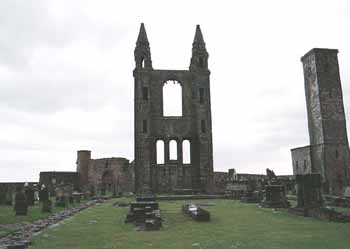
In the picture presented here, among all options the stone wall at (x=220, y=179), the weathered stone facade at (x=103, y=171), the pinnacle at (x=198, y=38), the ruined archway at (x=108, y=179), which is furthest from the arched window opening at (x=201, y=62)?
the ruined archway at (x=108, y=179)

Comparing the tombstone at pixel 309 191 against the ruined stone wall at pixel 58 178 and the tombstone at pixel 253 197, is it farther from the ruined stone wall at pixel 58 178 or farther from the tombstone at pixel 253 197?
the ruined stone wall at pixel 58 178

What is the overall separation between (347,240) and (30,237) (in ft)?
21.9

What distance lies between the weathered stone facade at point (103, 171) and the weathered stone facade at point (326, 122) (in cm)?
1777

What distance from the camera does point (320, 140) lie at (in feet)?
108

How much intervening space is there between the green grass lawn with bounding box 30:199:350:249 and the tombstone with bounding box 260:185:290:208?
485 centimetres

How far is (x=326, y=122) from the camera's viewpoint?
1288 inches

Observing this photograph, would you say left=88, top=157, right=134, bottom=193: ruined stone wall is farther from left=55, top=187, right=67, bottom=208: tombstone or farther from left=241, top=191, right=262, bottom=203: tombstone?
left=241, top=191, right=262, bottom=203: tombstone

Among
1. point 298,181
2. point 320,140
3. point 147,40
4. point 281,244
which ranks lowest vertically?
point 281,244

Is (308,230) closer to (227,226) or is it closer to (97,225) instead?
(227,226)

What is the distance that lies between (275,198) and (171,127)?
1782cm

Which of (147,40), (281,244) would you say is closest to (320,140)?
(147,40)

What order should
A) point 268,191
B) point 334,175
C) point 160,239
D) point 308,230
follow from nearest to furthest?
point 160,239 < point 308,230 < point 268,191 < point 334,175

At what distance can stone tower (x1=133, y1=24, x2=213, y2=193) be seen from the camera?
106 feet

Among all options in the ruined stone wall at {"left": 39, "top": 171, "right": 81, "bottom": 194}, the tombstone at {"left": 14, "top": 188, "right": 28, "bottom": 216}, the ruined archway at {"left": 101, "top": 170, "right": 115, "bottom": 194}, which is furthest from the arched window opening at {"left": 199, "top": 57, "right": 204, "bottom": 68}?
the tombstone at {"left": 14, "top": 188, "right": 28, "bottom": 216}
